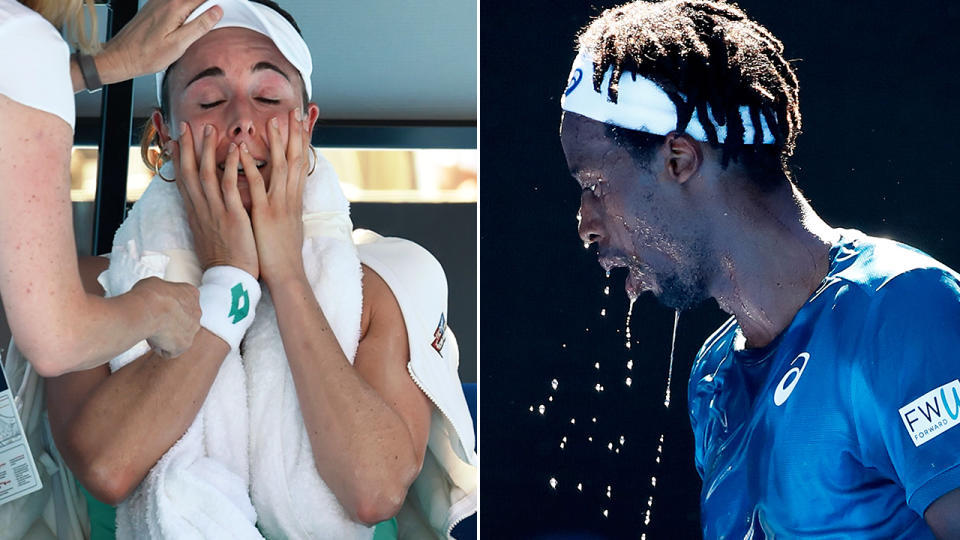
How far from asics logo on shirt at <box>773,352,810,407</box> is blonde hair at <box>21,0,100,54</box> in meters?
0.97

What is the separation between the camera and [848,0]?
2.16 m

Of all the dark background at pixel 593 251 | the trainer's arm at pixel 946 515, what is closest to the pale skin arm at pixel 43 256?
the trainer's arm at pixel 946 515

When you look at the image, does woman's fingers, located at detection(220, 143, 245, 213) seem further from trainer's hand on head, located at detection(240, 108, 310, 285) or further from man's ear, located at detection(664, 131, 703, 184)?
man's ear, located at detection(664, 131, 703, 184)

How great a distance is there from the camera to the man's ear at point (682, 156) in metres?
1.51

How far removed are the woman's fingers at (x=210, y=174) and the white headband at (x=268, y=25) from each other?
0.59 feet

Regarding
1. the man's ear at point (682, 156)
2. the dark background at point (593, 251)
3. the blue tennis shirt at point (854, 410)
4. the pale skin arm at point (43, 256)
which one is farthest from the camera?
the dark background at point (593, 251)

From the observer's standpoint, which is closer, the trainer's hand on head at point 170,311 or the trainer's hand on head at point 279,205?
the trainer's hand on head at point 170,311

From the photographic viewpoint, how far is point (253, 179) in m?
1.60

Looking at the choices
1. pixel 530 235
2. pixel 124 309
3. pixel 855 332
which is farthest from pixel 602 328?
pixel 124 309

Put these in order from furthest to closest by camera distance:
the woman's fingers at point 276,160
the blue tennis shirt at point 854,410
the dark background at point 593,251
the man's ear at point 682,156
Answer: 1. the dark background at point 593,251
2. the woman's fingers at point 276,160
3. the man's ear at point 682,156
4. the blue tennis shirt at point 854,410

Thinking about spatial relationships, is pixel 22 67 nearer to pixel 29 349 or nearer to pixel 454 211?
pixel 29 349

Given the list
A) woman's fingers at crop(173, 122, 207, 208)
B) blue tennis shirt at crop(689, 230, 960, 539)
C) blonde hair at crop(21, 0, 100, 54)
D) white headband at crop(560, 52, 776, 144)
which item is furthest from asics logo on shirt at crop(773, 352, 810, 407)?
blonde hair at crop(21, 0, 100, 54)

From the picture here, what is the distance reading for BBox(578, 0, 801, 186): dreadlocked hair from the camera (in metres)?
1.48

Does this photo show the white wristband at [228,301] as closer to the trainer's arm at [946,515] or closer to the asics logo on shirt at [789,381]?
the asics logo on shirt at [789,381]
